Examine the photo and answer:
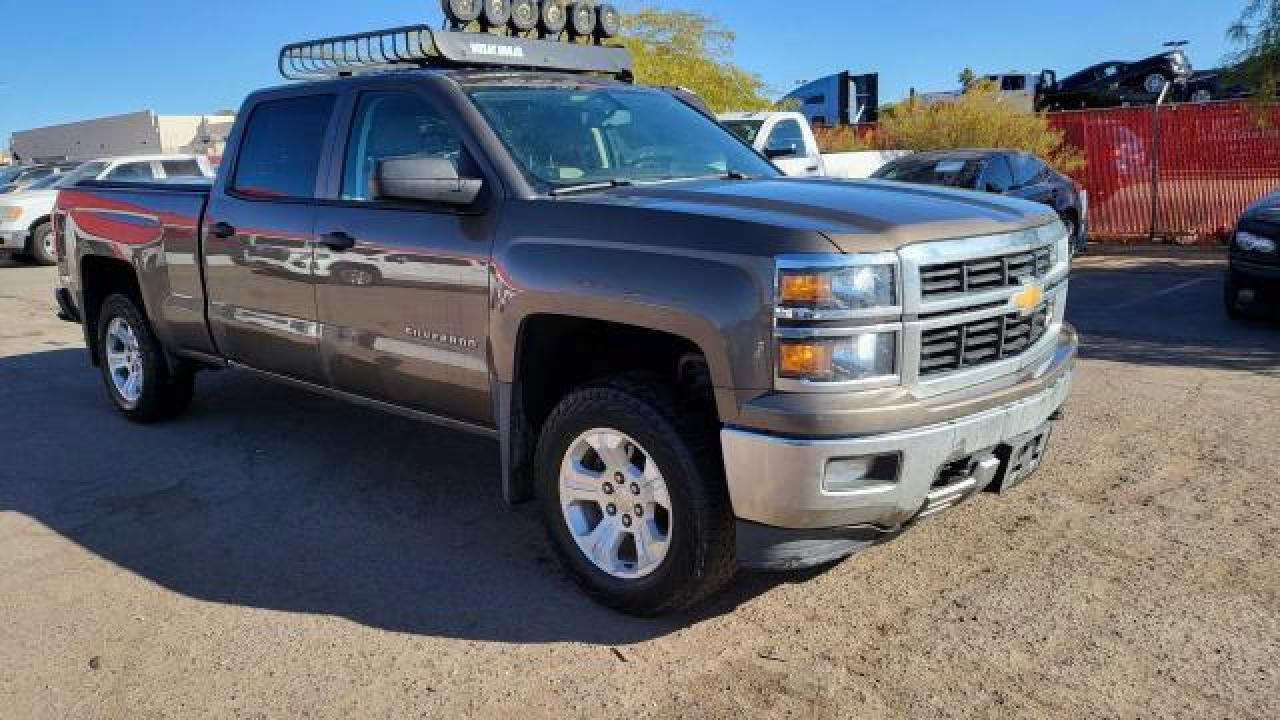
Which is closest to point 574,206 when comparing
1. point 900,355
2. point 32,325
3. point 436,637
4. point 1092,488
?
point 900,355

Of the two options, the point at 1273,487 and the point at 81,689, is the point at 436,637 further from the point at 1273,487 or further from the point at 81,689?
the point at 1273,487

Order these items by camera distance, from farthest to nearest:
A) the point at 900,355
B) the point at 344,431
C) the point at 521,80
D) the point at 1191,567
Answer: the point at 344,431
the point at 521,80
the point at 1191,567
the point at 900,355

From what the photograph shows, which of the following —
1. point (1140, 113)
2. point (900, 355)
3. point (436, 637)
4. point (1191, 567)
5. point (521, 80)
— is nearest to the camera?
point (900, 355)

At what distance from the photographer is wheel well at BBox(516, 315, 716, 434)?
3.52 metres

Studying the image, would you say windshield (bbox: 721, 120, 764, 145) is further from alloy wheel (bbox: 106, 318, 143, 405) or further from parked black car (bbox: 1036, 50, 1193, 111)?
parked black car (bbox: 1036, 50, 1193, 111)

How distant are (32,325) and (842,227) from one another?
10.5 metres

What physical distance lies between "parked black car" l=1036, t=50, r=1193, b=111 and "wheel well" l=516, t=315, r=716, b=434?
2628 cm

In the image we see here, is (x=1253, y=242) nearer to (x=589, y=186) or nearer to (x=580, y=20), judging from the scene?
(x=580, y=20)

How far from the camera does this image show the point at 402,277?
4.13 metres

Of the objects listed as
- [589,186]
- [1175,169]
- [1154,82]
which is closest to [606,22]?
[589,186]

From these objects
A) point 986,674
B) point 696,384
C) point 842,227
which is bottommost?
point 986,674

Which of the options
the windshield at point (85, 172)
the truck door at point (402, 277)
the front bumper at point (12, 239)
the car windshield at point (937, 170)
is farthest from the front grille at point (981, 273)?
the front bumper at point (12, 239)

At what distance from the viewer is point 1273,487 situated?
459cm

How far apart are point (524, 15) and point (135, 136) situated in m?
42.5
